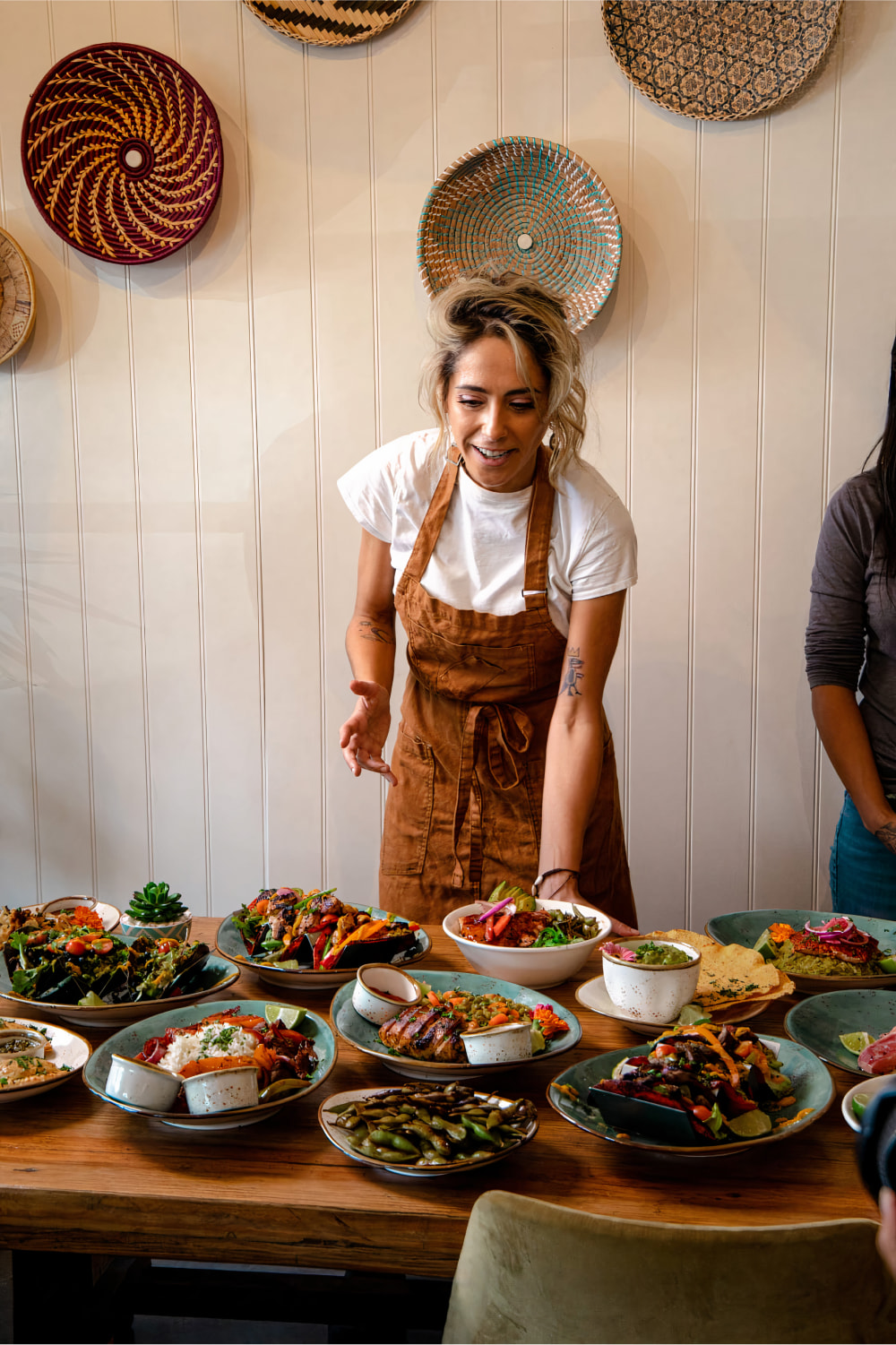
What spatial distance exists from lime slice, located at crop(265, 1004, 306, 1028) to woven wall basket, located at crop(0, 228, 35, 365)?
7.41 ft

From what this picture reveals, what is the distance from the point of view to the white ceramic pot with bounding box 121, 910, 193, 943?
57.3 inches

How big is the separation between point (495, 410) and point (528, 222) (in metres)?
1.09

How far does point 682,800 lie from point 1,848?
1999mm

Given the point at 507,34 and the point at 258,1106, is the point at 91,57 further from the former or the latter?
the point at 258,1106

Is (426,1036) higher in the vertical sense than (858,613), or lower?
lower

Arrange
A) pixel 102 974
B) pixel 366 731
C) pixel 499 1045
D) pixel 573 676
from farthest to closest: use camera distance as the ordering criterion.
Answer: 1. pixel 573 676
2. pixel 366 731
3. pixel 102 974
4. pixel 499 1045

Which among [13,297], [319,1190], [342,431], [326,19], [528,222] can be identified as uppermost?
[326,19]

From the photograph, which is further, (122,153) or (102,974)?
(122,153)

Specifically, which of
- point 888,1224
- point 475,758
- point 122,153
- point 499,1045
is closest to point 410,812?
point 475,758

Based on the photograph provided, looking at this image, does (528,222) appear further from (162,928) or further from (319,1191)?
(319,1191)

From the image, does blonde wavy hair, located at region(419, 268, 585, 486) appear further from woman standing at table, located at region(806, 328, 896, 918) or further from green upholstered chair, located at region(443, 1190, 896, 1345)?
green upholstered chair, located at region(443, 1190, 896, 1345)

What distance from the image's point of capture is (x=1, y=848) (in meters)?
2.98

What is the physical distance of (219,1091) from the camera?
3.28 feet

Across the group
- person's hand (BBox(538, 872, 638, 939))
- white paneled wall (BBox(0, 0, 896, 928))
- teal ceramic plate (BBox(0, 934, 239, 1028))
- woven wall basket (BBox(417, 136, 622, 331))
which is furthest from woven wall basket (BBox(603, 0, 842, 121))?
teal ceramic plate (BBox(0, 934, 239, 1028))
